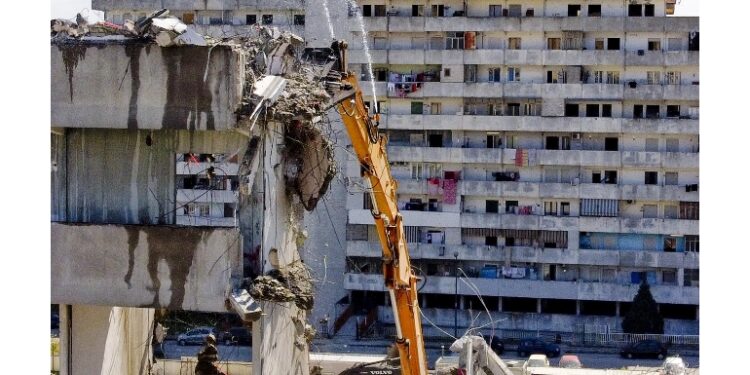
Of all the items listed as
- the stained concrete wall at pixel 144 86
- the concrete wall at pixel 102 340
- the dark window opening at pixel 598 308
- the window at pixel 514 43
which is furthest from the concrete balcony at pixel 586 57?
the stained concrete wall at pixel 144 86

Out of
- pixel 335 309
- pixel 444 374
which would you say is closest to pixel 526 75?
pixel 335 309

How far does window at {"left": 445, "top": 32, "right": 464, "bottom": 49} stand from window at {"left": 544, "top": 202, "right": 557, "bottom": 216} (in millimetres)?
7071

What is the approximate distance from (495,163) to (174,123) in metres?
36.9

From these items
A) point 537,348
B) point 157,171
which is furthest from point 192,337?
point 157,171

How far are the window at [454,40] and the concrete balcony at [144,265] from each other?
124 ft

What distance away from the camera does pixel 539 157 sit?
50.6 m

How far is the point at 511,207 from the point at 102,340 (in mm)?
36761

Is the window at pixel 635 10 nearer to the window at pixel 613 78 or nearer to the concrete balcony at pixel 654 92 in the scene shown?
the window at pixel 613 78

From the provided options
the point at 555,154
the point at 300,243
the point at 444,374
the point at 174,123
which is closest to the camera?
the point at 174,123

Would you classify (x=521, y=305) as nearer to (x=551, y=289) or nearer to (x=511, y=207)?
(x=551, y=289)

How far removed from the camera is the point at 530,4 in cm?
5150

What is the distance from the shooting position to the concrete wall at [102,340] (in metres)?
15.6

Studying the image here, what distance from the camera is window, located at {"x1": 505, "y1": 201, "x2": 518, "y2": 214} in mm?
51375

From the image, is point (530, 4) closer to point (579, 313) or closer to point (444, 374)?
point (579, 313)
